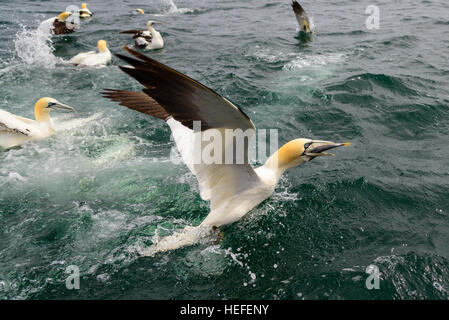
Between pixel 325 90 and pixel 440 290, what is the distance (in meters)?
5.01

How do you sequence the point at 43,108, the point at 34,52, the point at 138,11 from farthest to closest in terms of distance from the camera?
the point at 138,11, the point at 34,52, the point at 43,108

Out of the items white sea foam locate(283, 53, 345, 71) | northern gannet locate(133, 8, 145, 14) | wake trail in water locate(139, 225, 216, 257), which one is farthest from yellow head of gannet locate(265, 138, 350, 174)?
northern gannet locate(133, 8, 145, 14)

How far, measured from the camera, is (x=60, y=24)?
11945mm

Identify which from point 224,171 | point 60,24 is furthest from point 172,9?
point 224,171

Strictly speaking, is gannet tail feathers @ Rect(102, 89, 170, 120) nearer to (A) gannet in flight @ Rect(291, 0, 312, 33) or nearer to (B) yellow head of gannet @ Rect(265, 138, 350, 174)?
(B) yellow head of gannet @ Rect(265, 138, 350, 174)

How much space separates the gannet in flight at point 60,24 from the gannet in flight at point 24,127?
629cm

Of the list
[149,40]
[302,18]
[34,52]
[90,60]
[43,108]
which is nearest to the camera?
[43,108]

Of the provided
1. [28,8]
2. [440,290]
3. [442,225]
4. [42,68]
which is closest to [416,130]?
[442,225]

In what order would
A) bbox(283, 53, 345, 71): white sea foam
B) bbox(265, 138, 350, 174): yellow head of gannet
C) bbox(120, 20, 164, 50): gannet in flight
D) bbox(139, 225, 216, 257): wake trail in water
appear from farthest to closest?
bbox(120, 20, 164, 50): gannet in flight
bbox(283, 53, 345, 71): white sea foam
bbox(265, 138, 350, 174): yellow head of gannet
bbox(139, 225, 216, 257): wake trail in water

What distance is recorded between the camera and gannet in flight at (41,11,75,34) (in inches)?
460

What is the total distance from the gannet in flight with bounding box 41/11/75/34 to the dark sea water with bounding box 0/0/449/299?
5.36 feet

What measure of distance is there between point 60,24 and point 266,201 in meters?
10.1

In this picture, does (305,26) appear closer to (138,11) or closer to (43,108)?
(138,11)

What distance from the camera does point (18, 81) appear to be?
8625 mm
